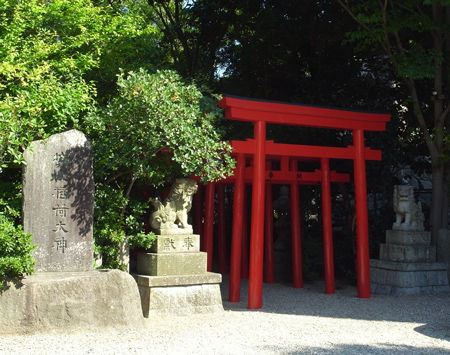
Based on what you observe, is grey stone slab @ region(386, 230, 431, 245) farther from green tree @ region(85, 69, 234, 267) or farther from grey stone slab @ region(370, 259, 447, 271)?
green tree @ region(85, 69, 234, 267)

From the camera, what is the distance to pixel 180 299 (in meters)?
8.36

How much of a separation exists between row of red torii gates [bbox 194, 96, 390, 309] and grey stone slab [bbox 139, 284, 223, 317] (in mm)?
803

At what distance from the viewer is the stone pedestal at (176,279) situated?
8203 mm

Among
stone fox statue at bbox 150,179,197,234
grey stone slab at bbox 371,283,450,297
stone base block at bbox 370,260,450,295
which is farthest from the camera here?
stone base block at bbox 370,260,450,295

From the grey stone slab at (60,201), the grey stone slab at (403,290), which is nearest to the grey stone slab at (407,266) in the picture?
the grey stone slab at (403,290)

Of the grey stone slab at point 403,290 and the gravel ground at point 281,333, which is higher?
the grey stone slab at point 403,290

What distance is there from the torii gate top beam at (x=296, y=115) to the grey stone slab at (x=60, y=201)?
2484 mm

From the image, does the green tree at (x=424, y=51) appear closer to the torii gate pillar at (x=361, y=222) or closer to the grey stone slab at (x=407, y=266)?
the grey stone slab at (x=407, y=266)

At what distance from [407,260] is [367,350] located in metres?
5.39

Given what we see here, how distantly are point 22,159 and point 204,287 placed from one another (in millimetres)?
3322

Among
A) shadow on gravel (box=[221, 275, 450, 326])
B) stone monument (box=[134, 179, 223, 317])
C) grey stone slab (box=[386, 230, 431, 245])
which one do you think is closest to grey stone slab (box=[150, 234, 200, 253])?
stone monument (box=[134, 179, 223, 317])

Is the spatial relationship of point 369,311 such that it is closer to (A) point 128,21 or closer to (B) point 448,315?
(B) point 448,315

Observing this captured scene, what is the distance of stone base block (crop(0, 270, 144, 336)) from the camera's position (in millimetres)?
6562

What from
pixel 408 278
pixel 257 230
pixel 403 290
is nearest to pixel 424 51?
pixel 408 278
